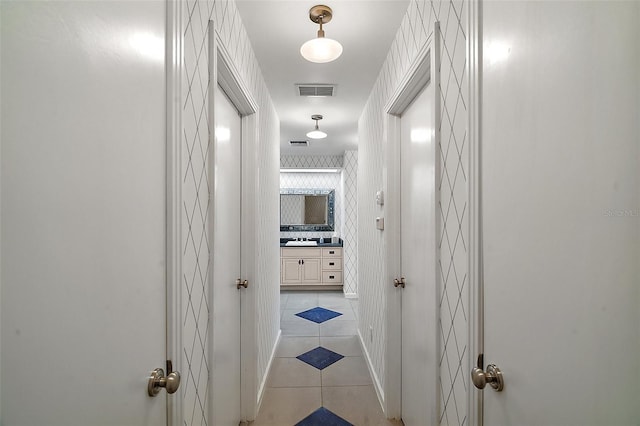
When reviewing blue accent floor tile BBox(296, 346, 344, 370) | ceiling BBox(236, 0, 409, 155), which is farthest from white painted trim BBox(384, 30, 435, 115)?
blue accent floor tile BBox(296, 346, 344, 370)

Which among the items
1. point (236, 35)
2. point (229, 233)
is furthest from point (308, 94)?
point (229, 233)

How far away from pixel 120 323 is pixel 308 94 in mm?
2411

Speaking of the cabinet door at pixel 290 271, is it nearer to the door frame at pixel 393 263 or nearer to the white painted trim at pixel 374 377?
the white painted trim at pixel 374 377

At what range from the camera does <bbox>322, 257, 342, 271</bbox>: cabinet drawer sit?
5211 millimetres

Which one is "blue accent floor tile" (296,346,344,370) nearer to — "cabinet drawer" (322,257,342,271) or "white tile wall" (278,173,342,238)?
"cabinet drawer" (322,257,342,271)

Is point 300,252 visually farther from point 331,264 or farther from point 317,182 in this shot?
point 317,182

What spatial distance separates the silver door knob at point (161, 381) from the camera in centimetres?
76

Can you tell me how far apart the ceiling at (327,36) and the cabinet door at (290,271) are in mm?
2664

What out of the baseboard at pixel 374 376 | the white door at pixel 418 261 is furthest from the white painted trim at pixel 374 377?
the white door at pixel 418 261

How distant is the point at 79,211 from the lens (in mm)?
523

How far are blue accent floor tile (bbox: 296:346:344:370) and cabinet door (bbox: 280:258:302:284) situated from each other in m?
2.21

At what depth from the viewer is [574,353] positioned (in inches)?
21.5

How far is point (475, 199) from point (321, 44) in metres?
1.14

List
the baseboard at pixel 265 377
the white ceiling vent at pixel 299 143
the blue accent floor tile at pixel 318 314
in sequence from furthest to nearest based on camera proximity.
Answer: the white ceiling vent at pixel 299 143
the blue accent floor tile at pixel 318 314
the baseboard at pixel 265 377
